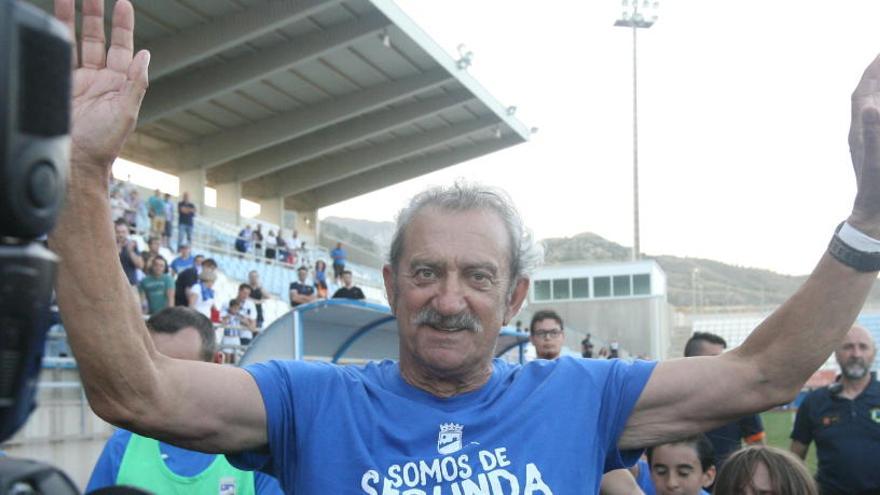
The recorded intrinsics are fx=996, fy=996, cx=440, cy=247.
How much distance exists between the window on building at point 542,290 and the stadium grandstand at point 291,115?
12.2 metres

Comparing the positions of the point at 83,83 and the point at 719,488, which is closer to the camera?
the point at 83,83

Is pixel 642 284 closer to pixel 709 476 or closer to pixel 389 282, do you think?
pixel 709 476

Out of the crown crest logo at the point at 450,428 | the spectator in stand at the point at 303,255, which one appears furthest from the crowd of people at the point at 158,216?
the crown crest logo at the point at 450,428

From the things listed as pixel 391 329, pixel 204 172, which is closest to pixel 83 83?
pixel 391 329

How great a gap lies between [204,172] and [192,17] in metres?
7.25

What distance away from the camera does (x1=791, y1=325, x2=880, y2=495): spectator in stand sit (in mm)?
5516

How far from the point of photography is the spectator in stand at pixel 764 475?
3.56 metres

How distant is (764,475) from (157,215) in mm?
16264

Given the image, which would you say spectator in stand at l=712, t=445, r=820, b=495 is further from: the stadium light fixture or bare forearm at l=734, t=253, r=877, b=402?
the stadium light fixture

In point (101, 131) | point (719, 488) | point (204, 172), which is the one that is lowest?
point (719, 488)

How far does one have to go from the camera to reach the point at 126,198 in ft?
62.0

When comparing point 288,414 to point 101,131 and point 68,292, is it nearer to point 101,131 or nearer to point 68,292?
point 68,292

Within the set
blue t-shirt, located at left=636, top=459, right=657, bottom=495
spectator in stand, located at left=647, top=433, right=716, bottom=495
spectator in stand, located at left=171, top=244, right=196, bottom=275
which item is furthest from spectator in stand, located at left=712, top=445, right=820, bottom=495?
spectator in stand, located at left=171, top=244, right=196, bottom=275

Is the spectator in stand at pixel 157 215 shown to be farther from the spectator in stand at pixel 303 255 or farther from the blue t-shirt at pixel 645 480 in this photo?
the blue t-shirt at pixel 645 480
